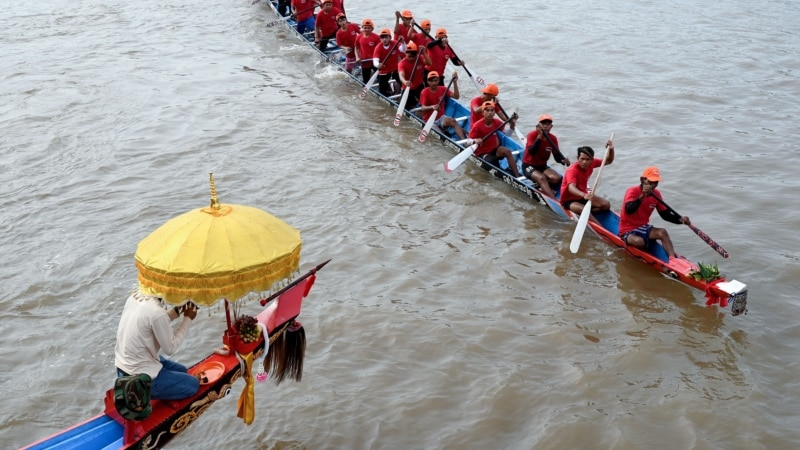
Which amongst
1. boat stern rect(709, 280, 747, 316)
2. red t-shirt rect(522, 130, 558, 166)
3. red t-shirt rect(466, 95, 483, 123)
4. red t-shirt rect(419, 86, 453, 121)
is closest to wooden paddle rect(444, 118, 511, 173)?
red t-shirt rect(466, 95, 483, 123)

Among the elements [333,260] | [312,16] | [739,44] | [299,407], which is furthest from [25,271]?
[739,44]

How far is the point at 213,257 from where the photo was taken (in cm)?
562

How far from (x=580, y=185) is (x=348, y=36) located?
8.81 m

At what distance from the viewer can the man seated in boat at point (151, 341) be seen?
5.69 meters

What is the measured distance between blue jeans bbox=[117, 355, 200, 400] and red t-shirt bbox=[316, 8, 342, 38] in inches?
534

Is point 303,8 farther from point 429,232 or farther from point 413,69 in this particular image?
point 429,232

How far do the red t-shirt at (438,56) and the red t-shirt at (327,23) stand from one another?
3.83 metres

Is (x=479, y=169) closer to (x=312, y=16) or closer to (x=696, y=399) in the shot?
(x=696, y=399)

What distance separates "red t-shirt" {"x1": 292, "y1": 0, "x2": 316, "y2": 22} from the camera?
65.8ft

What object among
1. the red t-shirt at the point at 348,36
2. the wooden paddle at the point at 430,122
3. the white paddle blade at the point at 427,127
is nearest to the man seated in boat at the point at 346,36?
the red t-shirt at the point at 348,36

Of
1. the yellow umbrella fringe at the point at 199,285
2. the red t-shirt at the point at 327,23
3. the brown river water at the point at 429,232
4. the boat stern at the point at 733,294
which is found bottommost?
the brown river water at the point at 429,232

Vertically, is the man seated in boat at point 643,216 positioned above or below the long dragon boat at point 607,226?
above

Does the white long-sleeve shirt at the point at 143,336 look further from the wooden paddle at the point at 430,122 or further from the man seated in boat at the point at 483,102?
the wooden paddle at the point at 430,122

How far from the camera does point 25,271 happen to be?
10.2 metres
